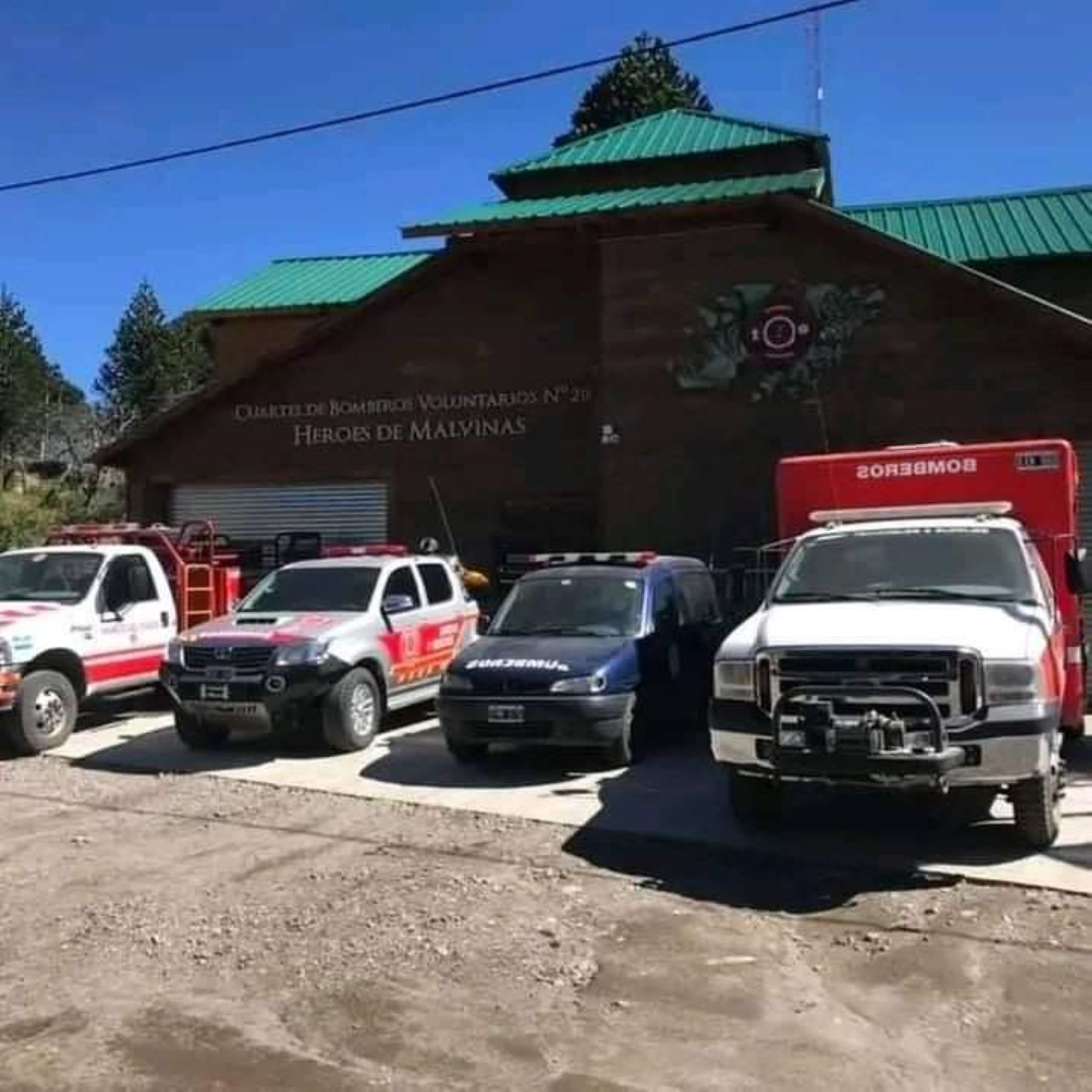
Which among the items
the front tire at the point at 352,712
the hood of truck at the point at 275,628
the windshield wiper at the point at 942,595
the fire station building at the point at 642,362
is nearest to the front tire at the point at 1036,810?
the windshield wiper at the point at 942,595

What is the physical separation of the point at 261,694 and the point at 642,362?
26.6ft

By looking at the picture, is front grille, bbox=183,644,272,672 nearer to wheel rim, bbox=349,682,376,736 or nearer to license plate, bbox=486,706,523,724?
wheel rim, bbox=349,682,376,736

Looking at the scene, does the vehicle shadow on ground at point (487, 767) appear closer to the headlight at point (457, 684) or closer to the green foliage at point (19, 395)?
the headlight at point (457, 684)

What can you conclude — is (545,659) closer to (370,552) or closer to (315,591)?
(315,591)

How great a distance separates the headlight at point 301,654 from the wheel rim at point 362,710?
→ 56 centimetres

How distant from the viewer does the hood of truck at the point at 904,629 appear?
7324mm

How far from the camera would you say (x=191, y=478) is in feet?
66.1

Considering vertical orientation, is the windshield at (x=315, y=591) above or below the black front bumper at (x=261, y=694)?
above

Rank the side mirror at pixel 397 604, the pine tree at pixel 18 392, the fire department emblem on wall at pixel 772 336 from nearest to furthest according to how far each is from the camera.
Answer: the side mirror at pixel 397 604, the fire department emblem on wall at pixel 772 336, the pine tree at pixel 18 392

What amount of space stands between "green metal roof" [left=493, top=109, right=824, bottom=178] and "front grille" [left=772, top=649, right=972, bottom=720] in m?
14.1

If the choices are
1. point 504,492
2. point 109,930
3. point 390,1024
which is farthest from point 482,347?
point 390,1024

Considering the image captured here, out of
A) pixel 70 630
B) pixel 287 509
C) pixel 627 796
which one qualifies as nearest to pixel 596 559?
pixel 627 796

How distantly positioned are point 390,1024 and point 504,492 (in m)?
13.7

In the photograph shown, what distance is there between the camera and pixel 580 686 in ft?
34.5
